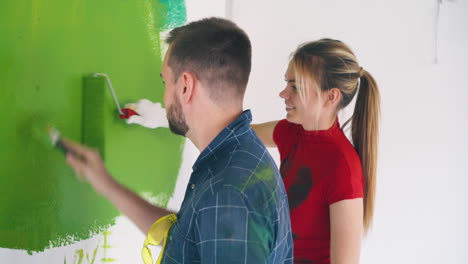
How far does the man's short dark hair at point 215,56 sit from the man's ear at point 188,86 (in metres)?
0.01

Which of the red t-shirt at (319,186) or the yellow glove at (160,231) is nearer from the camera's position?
the yellow glove at (160,231)

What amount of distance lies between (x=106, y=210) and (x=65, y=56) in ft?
1.46

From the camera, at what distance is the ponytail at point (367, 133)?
1628 mm

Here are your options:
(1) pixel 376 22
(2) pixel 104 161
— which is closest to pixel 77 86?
(2) pixel 104 161

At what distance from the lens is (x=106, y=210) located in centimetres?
138

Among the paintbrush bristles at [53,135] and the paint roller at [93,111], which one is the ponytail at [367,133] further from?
the paintbrush bristles at [53,135]

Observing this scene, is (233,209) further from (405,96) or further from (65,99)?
(405,96)

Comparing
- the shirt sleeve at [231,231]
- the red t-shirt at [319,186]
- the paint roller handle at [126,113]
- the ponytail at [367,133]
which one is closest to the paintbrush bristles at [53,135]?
the paint roller handle at [126,113]

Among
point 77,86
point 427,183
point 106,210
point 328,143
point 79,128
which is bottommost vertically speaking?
point 427,183

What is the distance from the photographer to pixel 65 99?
4.02 feet

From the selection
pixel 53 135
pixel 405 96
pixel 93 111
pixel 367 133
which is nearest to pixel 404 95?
pixel 405 96

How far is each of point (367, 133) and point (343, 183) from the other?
299 mm

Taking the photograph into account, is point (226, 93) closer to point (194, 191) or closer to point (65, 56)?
point (194, 191)

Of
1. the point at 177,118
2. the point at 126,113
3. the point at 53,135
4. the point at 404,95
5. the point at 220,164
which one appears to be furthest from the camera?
the point at 404,95
